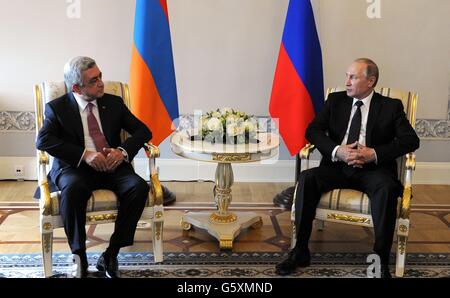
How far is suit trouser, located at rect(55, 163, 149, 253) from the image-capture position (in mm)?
2553

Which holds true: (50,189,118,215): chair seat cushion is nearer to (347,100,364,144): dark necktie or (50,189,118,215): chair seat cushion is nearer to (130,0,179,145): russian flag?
(130,0,179,145): russian flag

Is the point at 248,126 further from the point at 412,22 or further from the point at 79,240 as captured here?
the point at 412,22

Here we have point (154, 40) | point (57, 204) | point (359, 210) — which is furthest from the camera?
point (154, 40)

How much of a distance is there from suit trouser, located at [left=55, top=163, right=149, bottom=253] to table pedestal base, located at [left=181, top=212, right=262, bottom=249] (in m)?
0.55

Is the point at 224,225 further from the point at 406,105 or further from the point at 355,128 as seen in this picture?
the point at 406,105

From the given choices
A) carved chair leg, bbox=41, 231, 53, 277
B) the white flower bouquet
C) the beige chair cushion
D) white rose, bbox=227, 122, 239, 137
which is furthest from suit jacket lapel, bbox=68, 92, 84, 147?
white rose, bbox=227, 122, 239, 137

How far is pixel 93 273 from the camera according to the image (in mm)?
2719

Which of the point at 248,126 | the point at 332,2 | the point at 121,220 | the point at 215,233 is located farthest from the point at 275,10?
the point at 121,220

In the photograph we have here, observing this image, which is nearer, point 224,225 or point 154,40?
point 224,225

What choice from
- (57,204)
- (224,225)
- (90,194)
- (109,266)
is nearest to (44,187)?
(57,204)

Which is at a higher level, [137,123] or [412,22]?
[412,22]

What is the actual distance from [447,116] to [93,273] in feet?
9.66

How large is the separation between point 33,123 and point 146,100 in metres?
1.10

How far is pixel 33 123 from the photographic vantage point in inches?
162
